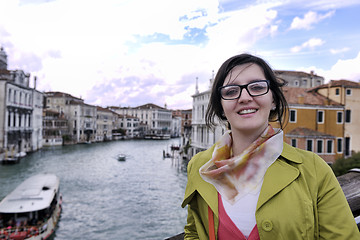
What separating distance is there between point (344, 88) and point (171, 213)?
11.5 metres

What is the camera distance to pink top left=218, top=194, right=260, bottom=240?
0.87 meters

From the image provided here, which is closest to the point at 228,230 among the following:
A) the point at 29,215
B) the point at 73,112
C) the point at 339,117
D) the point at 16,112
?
the point at 29,215

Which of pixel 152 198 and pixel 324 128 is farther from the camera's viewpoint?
pixel 324 128

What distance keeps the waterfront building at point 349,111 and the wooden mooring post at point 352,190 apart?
15767 millimetres

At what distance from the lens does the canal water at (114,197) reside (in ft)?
31.4

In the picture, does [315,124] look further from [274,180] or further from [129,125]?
[129,125]

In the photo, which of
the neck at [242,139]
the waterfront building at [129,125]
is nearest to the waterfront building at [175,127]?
the waterfront building at [129,125]

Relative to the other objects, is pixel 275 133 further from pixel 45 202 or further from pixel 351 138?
pixel 351 138

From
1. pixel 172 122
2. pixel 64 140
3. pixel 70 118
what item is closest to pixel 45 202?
pixel 64 140

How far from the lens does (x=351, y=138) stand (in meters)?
15.2

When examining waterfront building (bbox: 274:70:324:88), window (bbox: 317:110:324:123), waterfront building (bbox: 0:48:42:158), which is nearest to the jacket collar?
window (bbox: 317:110:324:123)

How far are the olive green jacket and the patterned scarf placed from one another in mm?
33

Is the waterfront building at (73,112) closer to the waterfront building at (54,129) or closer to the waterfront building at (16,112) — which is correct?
the waterfront building at (54,129)

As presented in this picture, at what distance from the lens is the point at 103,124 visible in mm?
51531
